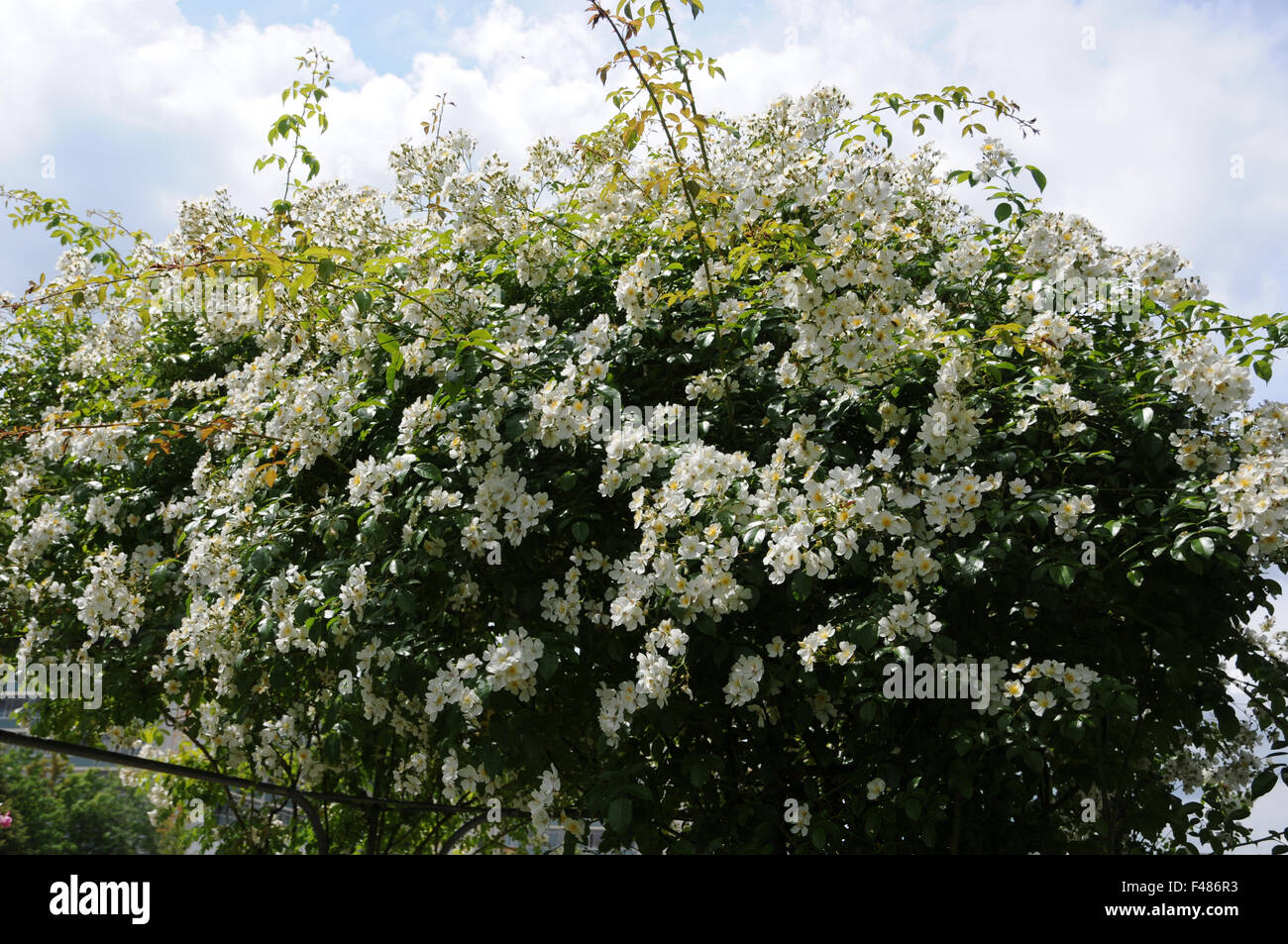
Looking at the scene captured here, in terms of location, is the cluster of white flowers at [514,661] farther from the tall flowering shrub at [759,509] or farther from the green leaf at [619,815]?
the green leaf at [619,815]

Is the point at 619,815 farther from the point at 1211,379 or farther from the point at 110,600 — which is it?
the point at 110,600

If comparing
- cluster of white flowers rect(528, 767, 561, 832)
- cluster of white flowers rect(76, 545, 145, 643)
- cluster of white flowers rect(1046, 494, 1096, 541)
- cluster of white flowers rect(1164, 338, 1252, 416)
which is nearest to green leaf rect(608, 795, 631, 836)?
cluster of white flowers rect(528, 767, 561, 832)

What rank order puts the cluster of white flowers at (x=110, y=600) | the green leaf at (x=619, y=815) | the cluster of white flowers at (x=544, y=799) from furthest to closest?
the cluster of white flowers at (x=110, y=600) → the cluster of white flowers at (x=544, y=799) → the green leaf at (x=619, y=815)

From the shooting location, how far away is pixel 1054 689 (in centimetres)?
180

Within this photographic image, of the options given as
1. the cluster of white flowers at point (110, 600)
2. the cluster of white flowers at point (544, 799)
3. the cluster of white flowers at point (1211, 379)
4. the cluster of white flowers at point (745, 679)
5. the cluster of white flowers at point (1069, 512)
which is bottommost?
the cluster of white flowers at point (544, 799)

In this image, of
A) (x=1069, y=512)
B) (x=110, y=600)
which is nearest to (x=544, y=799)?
(x=1069, y=512)

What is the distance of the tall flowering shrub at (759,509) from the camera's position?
188 centimetres

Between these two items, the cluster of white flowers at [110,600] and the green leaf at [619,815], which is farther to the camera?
the cluster of white flowers at [110,600]

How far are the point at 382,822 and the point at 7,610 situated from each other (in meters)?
1.62

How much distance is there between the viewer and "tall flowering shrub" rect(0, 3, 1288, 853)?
1.88 meters

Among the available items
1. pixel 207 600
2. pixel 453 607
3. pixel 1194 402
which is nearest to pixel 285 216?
pixel 207 600

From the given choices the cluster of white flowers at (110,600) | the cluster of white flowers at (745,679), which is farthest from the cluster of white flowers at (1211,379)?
the cluster of white flowers at (110,600)
